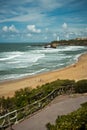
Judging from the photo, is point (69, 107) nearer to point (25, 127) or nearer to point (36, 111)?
point (36, 111)

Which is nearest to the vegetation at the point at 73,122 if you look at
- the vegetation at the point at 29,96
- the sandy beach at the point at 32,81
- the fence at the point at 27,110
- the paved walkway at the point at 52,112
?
the fence at the point at 27,110

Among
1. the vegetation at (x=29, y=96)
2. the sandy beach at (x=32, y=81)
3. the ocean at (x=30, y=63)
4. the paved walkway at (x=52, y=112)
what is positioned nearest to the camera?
the paved walkway at (x=52, y=112)

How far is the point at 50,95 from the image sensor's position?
664 inches

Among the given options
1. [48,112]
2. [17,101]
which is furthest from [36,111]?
[17,101]

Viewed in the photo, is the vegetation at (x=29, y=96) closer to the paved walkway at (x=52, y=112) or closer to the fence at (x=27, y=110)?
the fence at (x=27, y=110)

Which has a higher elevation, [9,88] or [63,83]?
[63,83]

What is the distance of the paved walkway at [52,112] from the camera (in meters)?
11.8

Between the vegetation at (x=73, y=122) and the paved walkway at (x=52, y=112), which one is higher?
the vegetation at (x=73, y=122)

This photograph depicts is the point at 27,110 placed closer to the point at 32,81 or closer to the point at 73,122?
the point at 73,122

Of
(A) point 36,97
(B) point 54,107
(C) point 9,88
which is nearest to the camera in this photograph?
(B) point 54,107

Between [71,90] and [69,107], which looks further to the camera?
[71,90]

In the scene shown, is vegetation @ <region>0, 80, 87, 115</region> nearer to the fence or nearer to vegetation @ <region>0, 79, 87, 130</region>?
vegetation @ <region>0, 79, 87, 130</region>

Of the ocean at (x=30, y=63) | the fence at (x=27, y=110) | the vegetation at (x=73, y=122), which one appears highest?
the vegetation at (x=73, y=122)

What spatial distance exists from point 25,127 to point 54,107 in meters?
3.61
